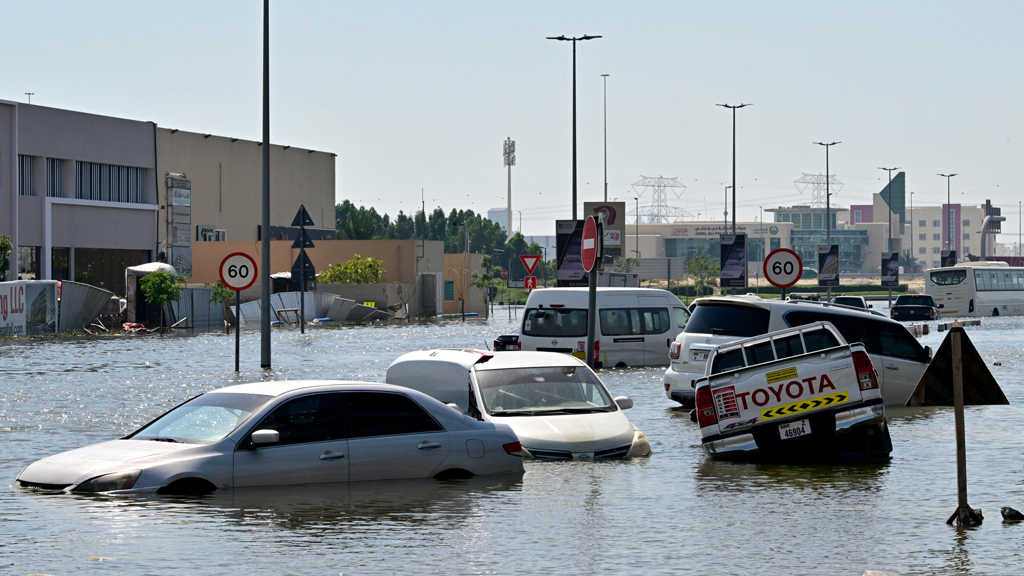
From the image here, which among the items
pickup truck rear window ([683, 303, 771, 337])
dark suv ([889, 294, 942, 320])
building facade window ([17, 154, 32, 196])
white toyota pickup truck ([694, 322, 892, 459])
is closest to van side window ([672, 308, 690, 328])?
pickup truck rear window ([683, 303, 771, 337])

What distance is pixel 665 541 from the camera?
929 cm

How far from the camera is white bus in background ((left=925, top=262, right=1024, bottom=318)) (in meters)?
67.1

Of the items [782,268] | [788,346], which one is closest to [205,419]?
[788,346]

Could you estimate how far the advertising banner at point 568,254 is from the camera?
38.3 metres

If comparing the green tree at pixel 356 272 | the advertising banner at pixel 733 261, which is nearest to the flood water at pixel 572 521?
the advertising banner at pixel 733 261

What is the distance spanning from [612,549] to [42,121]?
183 ft

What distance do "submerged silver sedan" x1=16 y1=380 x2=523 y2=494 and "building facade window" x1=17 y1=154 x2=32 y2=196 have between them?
166 ft

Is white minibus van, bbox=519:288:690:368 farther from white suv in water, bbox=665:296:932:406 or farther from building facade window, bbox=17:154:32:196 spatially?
building facade window, bbox=17:154:32:196

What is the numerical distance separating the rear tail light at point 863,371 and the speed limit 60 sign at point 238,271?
1443 cm

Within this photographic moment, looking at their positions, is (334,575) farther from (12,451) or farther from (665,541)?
(12,451)

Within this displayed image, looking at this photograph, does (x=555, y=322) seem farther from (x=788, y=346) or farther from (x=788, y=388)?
(x=788, y=388)

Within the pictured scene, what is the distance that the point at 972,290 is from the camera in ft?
220

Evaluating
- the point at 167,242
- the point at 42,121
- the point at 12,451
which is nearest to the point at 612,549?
the point at 12,451

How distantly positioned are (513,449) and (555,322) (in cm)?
1407
